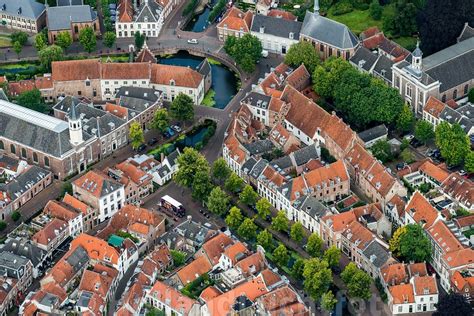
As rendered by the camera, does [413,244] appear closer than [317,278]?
No

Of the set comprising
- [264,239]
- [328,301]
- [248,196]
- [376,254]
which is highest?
[376,254]

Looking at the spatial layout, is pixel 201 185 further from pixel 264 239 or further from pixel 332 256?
pixel 332 256

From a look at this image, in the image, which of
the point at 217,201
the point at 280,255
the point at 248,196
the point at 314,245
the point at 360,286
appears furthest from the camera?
the point at 248,196

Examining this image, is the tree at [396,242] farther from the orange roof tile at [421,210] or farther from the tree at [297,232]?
the tree at [297,232]

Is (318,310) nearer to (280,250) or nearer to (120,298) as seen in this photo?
(280,250)

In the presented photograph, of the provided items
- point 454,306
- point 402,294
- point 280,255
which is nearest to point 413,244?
point 402,294

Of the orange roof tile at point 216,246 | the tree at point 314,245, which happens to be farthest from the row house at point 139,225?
the tree at point 314,245

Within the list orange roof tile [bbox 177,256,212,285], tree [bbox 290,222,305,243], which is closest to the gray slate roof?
tree [bbox 290,222,305,243]

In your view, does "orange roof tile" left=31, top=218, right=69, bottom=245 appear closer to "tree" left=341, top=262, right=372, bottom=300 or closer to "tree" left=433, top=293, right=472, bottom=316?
"tree" left=341, top=262, right=372, bottom=300
